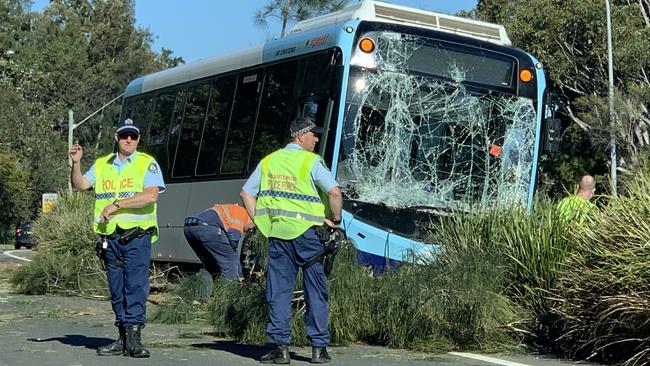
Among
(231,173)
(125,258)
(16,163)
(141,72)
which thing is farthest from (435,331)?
(141,72)

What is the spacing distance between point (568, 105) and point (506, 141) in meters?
24.1

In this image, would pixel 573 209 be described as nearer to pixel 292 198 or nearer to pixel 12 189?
pixel 292 198

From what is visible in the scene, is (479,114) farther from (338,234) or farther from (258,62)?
(338,234)

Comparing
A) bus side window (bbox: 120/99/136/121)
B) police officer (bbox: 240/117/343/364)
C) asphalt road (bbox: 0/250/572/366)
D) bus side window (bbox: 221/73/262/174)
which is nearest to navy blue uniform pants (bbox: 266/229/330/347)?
police officer (bbox: 240/117/343/364)

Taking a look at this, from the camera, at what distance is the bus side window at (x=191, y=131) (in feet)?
48.4

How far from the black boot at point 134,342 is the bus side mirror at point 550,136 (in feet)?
20.2

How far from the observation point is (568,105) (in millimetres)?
34938

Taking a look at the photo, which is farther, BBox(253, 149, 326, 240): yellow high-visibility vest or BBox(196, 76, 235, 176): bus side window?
BBox(196, 76, 235, 176): bus side window

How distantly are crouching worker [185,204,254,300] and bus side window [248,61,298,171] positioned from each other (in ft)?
3.84

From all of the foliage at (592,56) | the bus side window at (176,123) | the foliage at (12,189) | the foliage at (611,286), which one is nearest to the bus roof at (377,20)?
the bus side window at (176,123)

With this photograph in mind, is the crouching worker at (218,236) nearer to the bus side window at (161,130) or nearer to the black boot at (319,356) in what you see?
the black boot at (319,356)

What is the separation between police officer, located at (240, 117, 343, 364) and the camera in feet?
25.0

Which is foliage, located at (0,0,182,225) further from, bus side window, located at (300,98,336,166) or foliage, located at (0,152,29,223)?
bus side window, located at (300,98,336,166)

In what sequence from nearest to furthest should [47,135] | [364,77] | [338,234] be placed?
1. [338,234]
2. [364,77]
3. [47,135]
